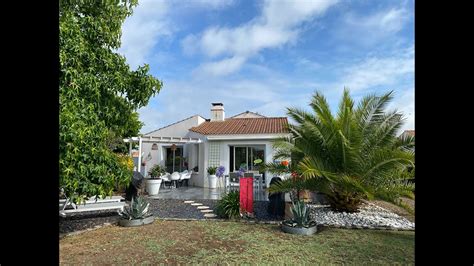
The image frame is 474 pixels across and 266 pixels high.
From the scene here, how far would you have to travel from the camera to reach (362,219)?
8.77m

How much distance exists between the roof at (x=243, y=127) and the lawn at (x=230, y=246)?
35.4ft

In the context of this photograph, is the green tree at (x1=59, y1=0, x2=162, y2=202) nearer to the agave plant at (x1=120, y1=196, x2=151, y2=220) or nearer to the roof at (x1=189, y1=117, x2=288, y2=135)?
the agave plant at (x1=120, y1=196, x2=151, y2=220)

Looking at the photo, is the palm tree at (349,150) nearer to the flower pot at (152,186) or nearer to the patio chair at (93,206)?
the patio chair at (93,206)

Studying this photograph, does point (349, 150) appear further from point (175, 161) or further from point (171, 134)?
point (171, 134)

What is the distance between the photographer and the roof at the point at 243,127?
1858cm

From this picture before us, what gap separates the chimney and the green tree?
1467 cm

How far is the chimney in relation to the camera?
22656 mm

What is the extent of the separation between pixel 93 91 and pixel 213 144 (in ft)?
40.9

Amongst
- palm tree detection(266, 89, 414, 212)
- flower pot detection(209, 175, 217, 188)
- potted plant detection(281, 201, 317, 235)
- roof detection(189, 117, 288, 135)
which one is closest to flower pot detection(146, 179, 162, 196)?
flower pot detection(209, 175, 217, 188)

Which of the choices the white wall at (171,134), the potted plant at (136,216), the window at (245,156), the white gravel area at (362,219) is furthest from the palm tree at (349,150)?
the white wall at (171,134)

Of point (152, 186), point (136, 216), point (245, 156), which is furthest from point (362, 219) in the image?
point (245, 156)
